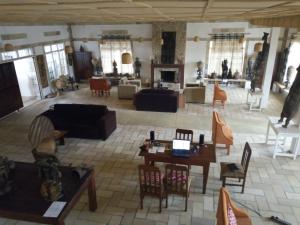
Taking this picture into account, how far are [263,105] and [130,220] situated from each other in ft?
24.4

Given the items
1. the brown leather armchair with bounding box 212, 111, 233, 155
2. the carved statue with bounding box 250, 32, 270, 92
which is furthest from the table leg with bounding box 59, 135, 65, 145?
the carved statue with bounding box 250, 32, 270, 92

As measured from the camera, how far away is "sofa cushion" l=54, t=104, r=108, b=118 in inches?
281

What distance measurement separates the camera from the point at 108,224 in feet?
12.9

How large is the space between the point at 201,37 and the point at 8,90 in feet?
29.5

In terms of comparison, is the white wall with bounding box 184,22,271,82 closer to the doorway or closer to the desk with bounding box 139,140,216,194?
the doorway

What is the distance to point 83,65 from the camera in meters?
13.0

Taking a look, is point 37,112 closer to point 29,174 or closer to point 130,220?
point 29,174

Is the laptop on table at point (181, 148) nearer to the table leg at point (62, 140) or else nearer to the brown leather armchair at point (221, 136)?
the brown leather armchair at point (221, 136)

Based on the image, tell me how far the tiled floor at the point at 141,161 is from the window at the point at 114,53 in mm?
4071

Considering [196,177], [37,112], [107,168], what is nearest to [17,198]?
[107,168]

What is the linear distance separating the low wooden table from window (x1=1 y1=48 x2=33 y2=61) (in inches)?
238

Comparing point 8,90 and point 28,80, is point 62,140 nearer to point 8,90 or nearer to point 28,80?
point 8,90

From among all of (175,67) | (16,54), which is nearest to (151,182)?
(16,54)

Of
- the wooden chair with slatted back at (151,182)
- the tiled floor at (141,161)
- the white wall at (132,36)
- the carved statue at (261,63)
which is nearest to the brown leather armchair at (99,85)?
the tiled floor at (141,161)
